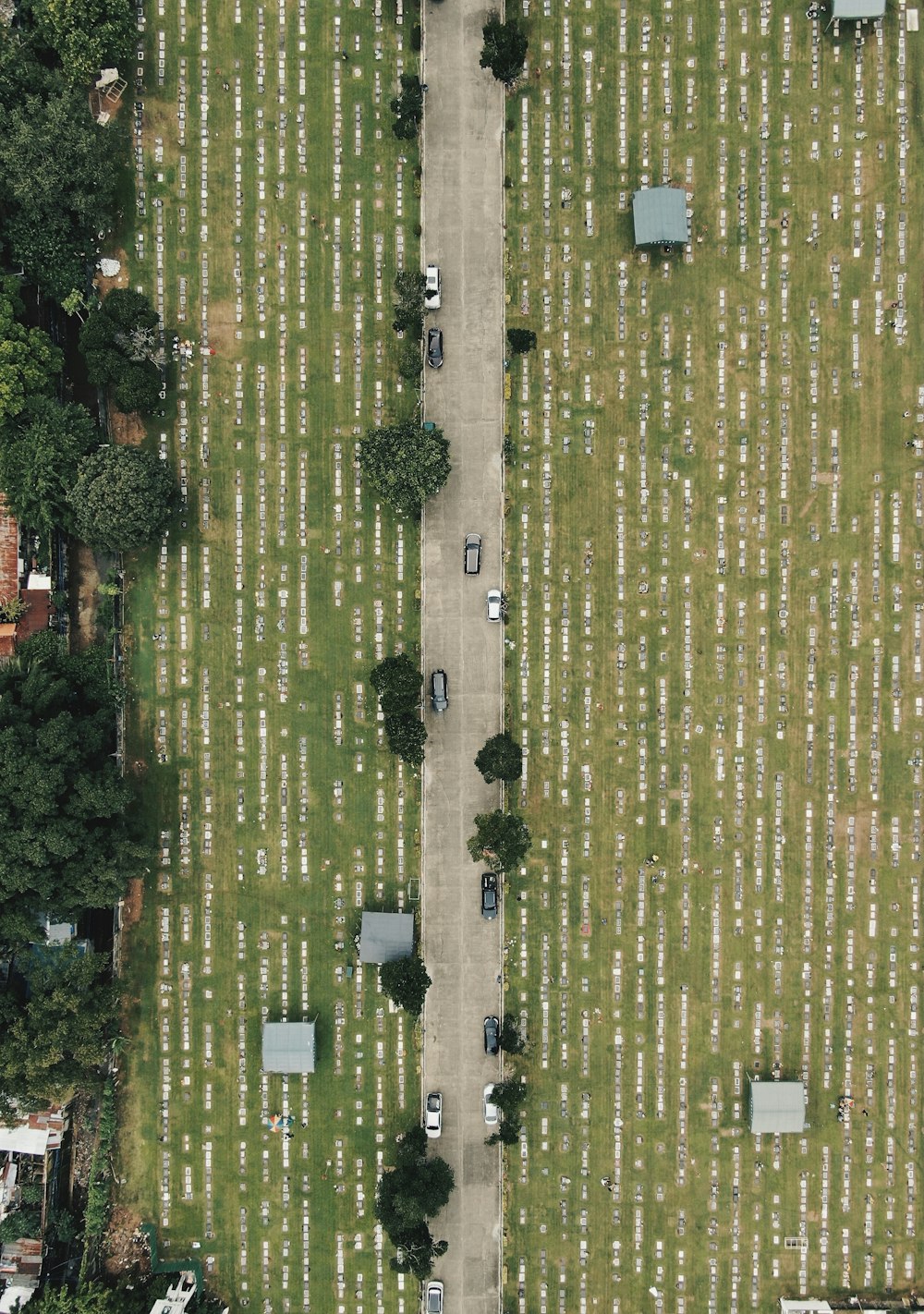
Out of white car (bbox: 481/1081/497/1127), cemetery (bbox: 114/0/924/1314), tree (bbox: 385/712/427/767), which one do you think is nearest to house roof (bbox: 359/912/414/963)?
cemetery (bbox: 114/0/924/1314)

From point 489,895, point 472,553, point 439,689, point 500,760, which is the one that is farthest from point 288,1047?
point 472,553

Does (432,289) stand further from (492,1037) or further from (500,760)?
(492,1037)

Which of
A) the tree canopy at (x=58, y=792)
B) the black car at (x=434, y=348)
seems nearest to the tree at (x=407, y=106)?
the black car at (x=434, y=348)

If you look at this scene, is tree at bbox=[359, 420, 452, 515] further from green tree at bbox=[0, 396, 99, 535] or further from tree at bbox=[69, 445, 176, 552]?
green tree at bbox=[0, 396, 99, 535]

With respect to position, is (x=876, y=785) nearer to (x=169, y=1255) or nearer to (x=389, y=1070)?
(x=389, y=1070)

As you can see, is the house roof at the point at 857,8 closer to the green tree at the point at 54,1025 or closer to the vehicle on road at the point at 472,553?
the vehicle on road at the point at 472,553

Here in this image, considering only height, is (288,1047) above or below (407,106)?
below

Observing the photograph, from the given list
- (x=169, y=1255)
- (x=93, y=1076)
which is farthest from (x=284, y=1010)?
(x=169, y=1255)
